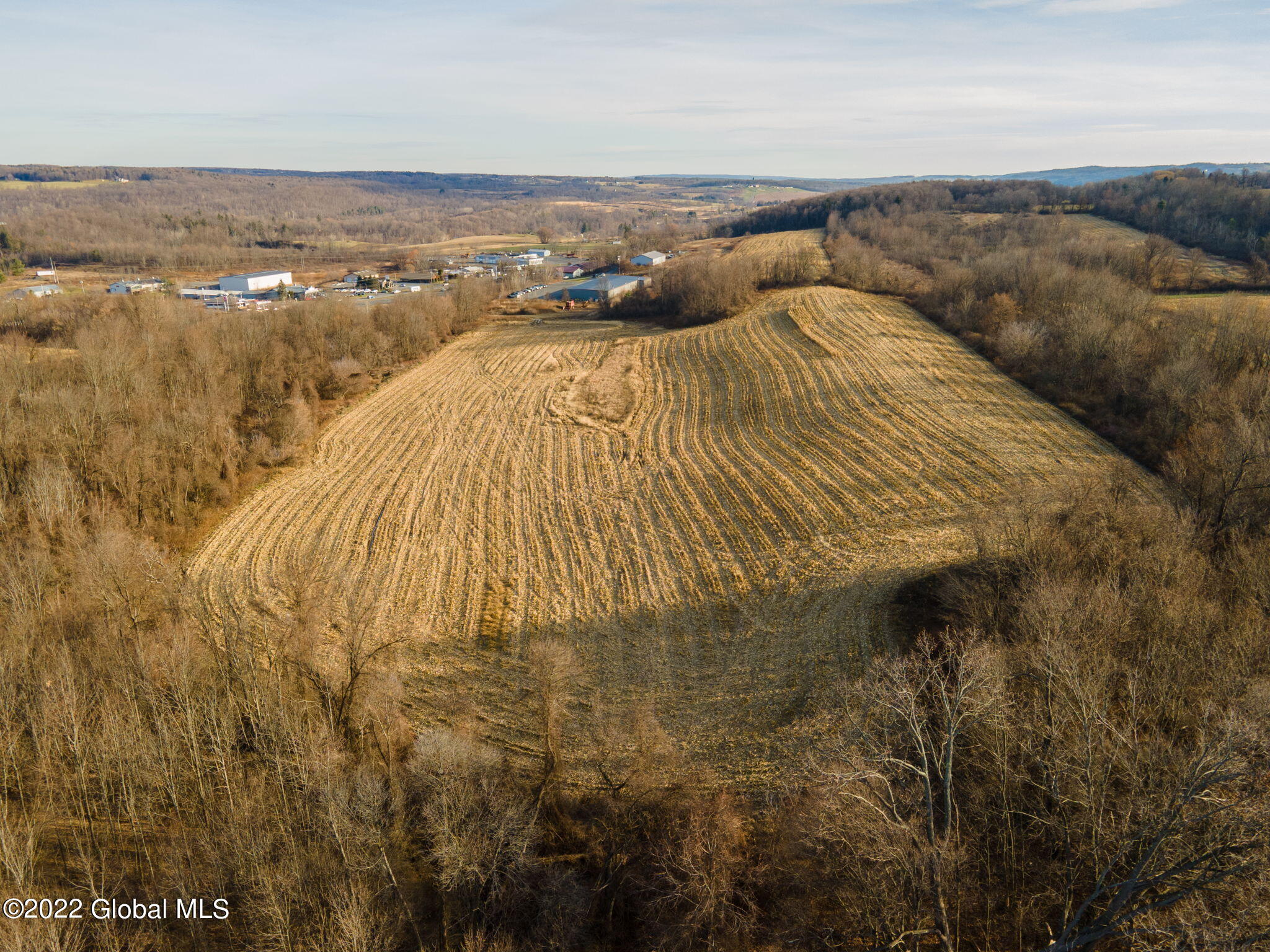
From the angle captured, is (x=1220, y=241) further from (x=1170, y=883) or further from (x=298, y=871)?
(x=298, y=871)

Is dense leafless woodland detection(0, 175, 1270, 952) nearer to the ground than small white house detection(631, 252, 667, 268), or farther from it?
nearer to the ground

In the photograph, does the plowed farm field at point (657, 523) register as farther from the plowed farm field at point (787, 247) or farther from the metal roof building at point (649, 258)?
the metal roof building at point (649, 258)

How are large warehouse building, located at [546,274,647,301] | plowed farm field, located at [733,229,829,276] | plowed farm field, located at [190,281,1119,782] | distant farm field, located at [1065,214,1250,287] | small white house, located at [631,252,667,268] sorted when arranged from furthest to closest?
small white house, located at [631,252,667,268], large warehouse building, located at [546,274,647,301], plowed farm field, located at [733,229,829,276], distant farm field, located at [1065,214,1250,287], plowed farm field, located at [190,281,1119,782]

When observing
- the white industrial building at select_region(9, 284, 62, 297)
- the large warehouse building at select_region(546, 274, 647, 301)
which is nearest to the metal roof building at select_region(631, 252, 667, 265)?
the large warehouse building at select_region(546, 274, 647, 301)

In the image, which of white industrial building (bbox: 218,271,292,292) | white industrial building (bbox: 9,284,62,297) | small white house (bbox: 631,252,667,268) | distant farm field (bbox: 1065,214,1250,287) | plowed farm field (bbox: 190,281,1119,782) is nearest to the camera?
plowed farm field (bbox: 190,281,1119,782)

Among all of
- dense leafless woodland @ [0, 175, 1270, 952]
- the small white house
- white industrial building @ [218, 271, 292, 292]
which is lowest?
dense leafless woodland @ [0, 175, 1270, 952]

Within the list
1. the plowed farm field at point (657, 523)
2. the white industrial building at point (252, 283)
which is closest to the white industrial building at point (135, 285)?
the white industrial building at point (252, 283)

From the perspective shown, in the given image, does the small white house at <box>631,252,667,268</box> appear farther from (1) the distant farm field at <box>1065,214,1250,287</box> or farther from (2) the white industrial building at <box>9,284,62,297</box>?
(2) the white industrial building at <box>9,284,62,297</box>
